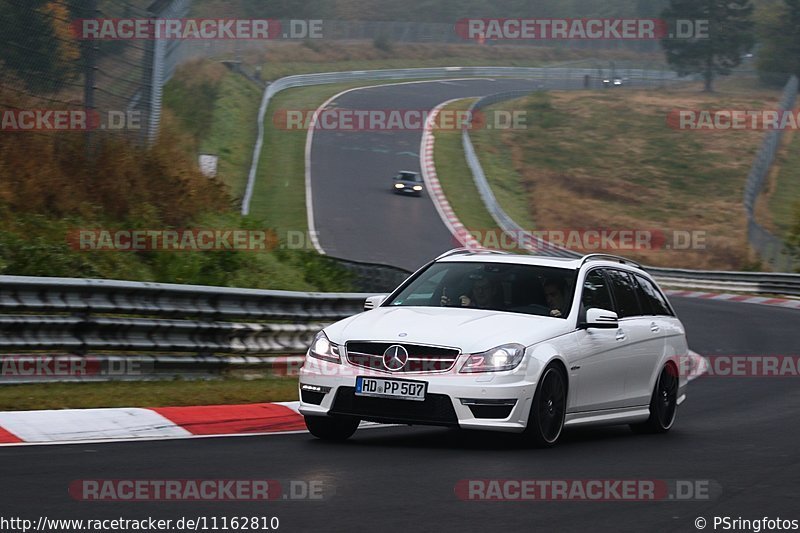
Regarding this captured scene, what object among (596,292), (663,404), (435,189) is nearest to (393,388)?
(596,292)

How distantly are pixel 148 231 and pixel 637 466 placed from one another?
10370 mm

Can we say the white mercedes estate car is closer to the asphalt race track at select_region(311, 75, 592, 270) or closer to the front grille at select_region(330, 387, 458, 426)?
the front grille at select_region(330, 387, 458, 426)

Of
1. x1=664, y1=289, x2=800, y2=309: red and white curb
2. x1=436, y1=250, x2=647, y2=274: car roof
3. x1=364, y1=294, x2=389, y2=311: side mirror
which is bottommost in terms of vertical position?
x1=664, y1=289, x2=800, y2=309: red and white curb

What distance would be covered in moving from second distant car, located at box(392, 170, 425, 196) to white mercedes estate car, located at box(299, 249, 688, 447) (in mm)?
37449

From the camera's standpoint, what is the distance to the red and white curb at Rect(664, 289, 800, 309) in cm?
3362

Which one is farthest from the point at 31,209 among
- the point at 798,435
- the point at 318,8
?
the point at 318,8

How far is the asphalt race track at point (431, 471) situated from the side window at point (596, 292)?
3.62ft

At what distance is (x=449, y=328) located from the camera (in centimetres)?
926

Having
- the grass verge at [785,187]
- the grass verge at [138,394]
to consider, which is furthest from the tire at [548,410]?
the grass verge at [785,187]

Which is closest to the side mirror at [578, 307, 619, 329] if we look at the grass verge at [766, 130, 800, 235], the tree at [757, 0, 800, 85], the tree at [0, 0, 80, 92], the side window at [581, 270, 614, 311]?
the side window at [581, 270, 614, 311]

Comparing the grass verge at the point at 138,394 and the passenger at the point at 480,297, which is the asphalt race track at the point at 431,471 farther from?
the grass verge at the point at 138,394

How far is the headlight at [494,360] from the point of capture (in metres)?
8.96

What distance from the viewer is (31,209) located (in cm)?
1631

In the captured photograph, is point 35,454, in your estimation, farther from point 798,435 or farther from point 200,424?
point 798,435
